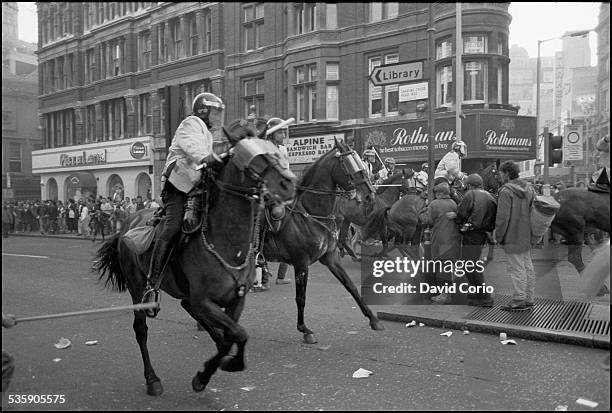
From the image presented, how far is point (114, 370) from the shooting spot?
5.55 m

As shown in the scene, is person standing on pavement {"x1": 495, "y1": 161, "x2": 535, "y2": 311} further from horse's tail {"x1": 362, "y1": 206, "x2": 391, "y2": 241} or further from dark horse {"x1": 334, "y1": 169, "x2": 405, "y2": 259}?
horse's tail {"x1": 362, "y1": 206, "x2": 391, "y2": 241}

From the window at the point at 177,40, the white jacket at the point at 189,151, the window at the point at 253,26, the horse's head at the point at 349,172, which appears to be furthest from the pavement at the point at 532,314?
the window at the point at 177,40

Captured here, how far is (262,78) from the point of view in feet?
90.9

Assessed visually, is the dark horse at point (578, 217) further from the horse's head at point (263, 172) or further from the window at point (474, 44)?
the window at point (474, 44)

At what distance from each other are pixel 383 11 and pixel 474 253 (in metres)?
18.4

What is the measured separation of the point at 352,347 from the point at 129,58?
29.8 m

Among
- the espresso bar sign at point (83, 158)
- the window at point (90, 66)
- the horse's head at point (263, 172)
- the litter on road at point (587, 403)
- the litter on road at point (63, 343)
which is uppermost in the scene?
the window at point (90, 66)

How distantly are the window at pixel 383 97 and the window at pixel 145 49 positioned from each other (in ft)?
45.3

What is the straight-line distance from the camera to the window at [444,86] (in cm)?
2198

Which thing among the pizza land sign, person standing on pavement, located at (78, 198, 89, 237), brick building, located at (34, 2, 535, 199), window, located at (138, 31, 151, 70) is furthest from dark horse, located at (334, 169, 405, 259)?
window, located at (138, 31, 151, 70)

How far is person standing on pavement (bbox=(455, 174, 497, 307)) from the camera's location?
7.83 m

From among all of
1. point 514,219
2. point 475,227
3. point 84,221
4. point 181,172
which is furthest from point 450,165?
point 84,221

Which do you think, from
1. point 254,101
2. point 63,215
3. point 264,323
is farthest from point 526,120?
point 63,215

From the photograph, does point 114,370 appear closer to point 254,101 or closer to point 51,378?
point 51,378
